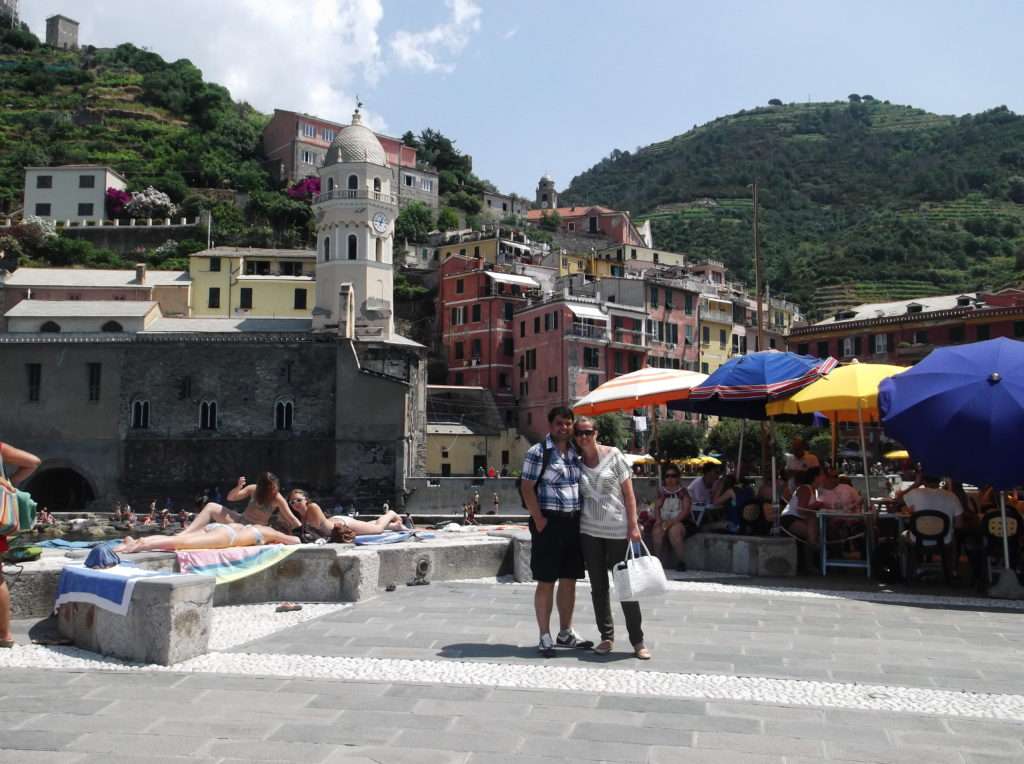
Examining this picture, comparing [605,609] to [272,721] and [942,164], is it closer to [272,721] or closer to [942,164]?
[272,721]

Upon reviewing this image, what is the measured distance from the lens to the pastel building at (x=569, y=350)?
5691 centimetres

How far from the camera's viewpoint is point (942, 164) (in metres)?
155

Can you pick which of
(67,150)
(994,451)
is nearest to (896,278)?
(67,150)

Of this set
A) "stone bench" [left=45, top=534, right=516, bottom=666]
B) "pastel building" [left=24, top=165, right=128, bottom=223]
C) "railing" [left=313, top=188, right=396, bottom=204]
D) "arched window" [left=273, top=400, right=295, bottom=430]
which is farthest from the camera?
"pastel building" [left=24, top=165, right=128, bottom=223]

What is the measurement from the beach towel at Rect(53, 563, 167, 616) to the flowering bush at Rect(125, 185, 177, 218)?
82.1 meters

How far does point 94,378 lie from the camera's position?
49156mm

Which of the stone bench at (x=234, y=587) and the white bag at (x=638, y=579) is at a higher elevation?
the white bag at (x=638, y=579)

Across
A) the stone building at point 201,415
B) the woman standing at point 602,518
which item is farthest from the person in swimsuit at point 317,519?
the stone building at point 201,415

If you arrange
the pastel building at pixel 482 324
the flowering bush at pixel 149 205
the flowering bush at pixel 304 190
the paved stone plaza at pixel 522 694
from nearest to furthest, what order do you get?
the paved stone plaza at pixel 522 694 < the pastel building at pixel 482 324 < the flowering bush at pixel 149 205 < the flowering bush at pixel 304 190

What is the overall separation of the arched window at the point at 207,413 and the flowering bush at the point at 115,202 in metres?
41.4

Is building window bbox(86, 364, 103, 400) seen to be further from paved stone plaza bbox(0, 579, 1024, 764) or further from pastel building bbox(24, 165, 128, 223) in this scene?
paved stone plaza bbox(0, 579, 1024, 764)

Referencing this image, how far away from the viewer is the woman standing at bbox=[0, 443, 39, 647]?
6.77 meters

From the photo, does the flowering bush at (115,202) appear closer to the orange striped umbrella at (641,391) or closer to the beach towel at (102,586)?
the orange striped umbrella at (641,391)

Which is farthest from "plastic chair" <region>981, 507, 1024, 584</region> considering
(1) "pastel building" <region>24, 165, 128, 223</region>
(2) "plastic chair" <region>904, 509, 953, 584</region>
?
(1) "pastel building" <region>24, 165, 128, 223</region>
